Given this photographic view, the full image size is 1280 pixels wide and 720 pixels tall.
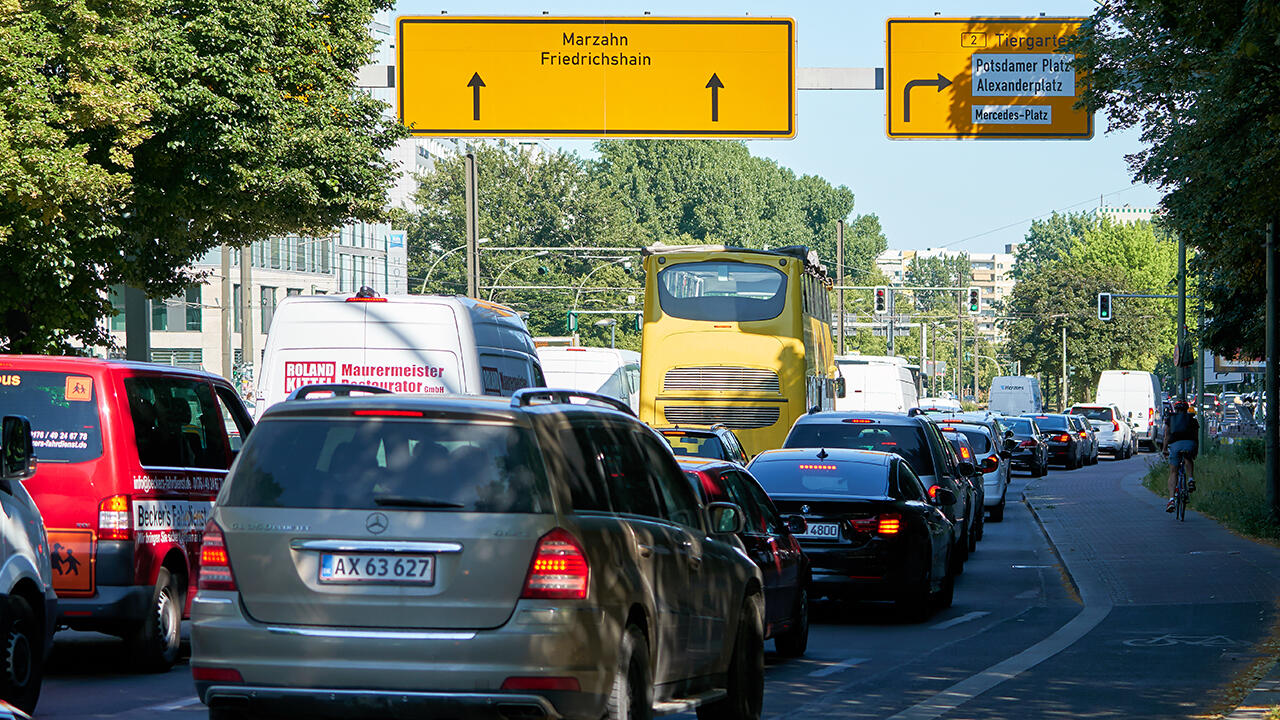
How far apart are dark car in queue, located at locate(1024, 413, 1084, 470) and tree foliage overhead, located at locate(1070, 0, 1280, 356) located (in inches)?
1229

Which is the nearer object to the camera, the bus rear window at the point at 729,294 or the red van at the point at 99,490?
the red van at the point at 99,490

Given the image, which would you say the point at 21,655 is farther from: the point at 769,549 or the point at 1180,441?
the point at 1180,441

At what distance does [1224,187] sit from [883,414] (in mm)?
4294

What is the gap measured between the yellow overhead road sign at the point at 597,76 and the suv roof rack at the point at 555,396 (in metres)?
14.0

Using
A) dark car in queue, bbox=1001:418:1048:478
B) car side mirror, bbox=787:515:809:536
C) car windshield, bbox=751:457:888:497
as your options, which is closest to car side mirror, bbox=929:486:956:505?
car windshield, bbox=751:457:888:497

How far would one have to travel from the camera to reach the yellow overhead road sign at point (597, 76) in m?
22.2

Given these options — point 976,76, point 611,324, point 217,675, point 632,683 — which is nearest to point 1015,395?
point 611,324

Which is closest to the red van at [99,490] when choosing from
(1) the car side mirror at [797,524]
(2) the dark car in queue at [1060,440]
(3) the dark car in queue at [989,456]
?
(1) the car side mirror at [797,524]

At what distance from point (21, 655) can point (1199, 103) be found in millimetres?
11922

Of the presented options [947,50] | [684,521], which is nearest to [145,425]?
[684,521]

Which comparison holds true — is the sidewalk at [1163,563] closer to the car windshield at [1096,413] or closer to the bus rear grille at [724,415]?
the bus rear grille at [724,415]

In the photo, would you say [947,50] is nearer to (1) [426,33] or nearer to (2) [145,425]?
(1) [426,33]

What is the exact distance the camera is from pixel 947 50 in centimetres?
2294

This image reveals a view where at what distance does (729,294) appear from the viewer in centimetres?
2959
